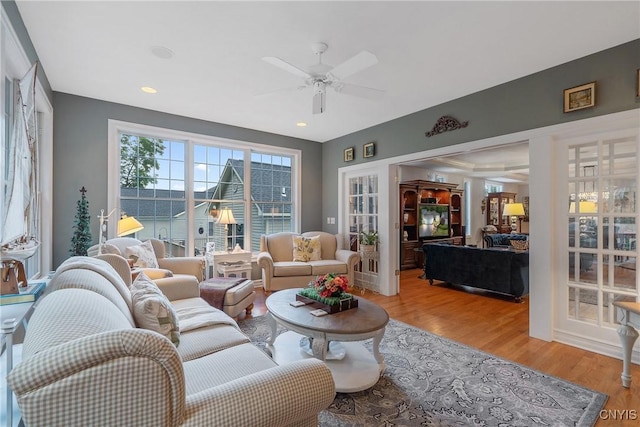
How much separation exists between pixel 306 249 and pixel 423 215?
11.6 feet

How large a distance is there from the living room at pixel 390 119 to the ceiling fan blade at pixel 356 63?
0.32 meters

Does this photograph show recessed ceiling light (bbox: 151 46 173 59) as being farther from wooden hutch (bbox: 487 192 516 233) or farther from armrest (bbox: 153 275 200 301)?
wooden hutch (bbox: 487 192 516 233)

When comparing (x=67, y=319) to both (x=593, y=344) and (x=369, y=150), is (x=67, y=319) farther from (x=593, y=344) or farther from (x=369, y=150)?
(x=369, y=150)

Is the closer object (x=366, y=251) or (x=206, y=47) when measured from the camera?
(x=206, y=47)

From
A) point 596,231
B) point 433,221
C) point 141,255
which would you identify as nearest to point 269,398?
point 141,255

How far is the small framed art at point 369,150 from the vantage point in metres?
4.77

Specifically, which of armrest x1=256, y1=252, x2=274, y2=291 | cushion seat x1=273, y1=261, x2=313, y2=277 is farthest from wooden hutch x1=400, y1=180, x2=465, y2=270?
armrest x1=256, y1=252, x2=274, y2=291

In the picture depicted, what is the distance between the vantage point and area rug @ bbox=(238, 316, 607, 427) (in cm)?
180

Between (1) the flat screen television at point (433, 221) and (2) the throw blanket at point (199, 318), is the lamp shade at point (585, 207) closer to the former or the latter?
(2) the throw blanket at point (199, 318)

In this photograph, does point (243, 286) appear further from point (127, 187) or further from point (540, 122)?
point (540, 122)

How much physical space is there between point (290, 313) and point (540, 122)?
10.0 ft

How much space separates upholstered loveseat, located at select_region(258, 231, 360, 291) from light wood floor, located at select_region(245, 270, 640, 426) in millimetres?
406

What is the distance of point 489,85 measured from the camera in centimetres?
325

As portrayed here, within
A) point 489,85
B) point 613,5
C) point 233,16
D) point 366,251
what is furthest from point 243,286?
point 613,5
